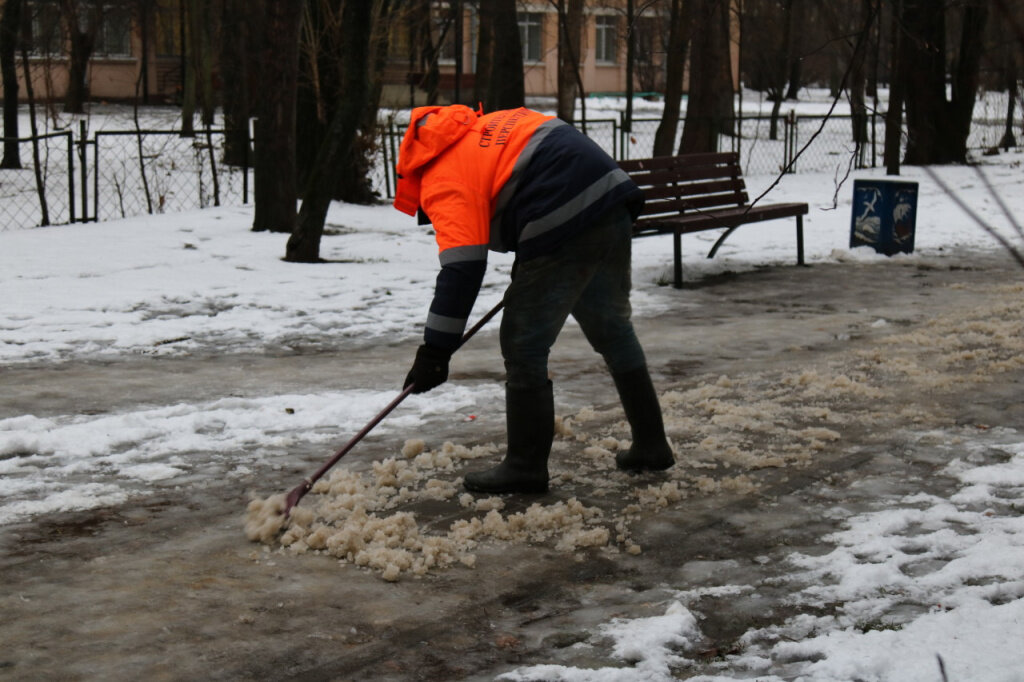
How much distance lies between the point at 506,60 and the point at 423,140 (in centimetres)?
1420

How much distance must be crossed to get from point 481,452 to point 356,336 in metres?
3.03

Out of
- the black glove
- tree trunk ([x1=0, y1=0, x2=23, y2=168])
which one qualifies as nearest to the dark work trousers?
the black glove

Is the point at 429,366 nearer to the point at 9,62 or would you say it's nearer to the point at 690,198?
the point at 690,198

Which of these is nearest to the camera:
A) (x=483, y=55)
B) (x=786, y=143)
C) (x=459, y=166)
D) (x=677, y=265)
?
(x=459, y=166)

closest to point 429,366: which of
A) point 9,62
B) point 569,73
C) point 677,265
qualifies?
point 677,265

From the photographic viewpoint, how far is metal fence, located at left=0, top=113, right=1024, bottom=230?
569 inches

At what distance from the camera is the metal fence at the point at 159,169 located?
47.4 ft

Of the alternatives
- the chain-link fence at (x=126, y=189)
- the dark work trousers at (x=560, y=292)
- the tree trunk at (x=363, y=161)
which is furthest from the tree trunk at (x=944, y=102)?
the dark work trousers at (x=560, y=292)

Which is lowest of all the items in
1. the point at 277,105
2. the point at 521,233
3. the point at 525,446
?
the point at 525,446

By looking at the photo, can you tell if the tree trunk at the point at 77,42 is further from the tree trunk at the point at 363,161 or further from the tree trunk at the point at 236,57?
the tree trunk at the point at 363,161

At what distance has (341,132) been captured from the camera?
10.2 meters

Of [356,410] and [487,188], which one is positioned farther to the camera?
[356,410]

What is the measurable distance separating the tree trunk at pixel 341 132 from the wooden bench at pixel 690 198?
2344mm

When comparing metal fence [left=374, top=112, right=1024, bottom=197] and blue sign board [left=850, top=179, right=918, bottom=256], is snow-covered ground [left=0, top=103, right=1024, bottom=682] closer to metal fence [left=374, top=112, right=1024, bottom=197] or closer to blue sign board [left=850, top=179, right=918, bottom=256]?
blue sign board [left=850, top=179, right=918, bottom=256]
